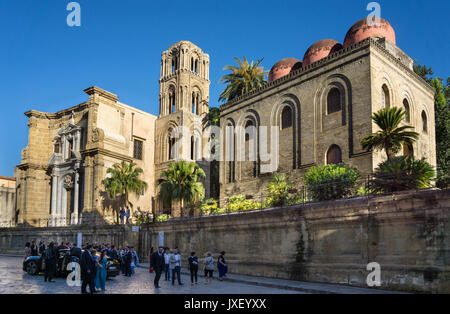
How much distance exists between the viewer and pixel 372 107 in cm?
2480

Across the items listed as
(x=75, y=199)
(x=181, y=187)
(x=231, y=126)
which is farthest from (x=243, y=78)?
(x=75, y=199)

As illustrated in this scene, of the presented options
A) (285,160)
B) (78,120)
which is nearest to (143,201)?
(78,120)

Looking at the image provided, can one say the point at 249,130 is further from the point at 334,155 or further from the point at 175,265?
the point at 175,265

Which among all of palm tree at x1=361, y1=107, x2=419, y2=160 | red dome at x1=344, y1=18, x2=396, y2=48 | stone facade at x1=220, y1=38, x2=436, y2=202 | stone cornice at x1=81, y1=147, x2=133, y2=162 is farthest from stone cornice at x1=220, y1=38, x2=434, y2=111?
stone cornice at x1=81, y1=147, x2=133, y2=162

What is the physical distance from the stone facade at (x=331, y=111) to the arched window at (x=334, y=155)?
3.1 inches

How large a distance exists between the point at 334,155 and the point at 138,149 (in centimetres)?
2397

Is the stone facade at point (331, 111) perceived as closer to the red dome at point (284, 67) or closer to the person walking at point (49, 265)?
the red dome at point (284, 67)

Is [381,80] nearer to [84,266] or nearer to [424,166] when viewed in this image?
[424,166]

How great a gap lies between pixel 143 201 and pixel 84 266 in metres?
31.5

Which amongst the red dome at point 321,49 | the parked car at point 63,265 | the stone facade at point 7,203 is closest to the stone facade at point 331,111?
the red dome at point 321,49

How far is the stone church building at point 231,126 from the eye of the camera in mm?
26375

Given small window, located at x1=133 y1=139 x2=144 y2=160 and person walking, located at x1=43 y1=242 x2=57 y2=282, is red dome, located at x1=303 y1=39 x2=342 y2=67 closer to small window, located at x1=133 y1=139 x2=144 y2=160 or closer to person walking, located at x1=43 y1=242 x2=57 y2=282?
person walking, located at x1=43 y1=242 x2=57 y2=282

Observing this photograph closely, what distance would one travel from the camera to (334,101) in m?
27.6
